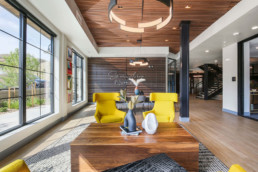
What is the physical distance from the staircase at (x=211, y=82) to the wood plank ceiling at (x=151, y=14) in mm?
6336

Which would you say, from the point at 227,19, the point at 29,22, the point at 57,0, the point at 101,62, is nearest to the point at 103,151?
the point at 57,0

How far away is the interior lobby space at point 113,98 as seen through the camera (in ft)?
5.29

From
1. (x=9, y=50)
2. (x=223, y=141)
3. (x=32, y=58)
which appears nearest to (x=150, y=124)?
(x=223, y=141)

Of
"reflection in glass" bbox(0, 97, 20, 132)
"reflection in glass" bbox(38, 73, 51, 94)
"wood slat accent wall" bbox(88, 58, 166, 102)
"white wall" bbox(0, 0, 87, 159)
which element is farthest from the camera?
"wood slat accent wall" bbox(88, 58, 166, 102)

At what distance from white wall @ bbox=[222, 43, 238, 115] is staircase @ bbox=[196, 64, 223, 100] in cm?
513

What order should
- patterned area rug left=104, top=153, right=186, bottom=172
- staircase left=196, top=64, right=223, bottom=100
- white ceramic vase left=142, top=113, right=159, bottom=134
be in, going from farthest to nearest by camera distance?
staircase left=196, top=64, right=223, bottom=100 < white ceramic vase left=142, top=113, right=159, bottom=134 < patterned area rug left=104, top=153, right=186, bottom=172

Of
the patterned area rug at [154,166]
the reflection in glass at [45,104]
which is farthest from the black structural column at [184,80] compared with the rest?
the reflection in glass at [45,104]

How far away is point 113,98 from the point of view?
11.5 feet

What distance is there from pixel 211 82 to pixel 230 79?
752cm

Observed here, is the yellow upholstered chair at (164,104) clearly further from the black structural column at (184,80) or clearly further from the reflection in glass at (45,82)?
the reflection in glass at (45,82)

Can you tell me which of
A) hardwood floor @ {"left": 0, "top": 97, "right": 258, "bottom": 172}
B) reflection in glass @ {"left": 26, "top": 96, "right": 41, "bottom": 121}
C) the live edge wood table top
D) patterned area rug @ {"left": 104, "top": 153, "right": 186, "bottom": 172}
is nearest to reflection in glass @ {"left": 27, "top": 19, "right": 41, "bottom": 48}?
reflection in glass @ {"left": 26, "top": 96, "right": 41, "bottom": 121}

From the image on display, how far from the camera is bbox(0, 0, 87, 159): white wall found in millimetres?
2389

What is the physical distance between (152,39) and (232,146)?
5.31 metres

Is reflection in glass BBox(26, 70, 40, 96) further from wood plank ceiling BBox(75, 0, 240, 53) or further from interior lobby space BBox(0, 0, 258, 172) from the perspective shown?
wood plank ceiling BBox(75, 0, 240, 53)
